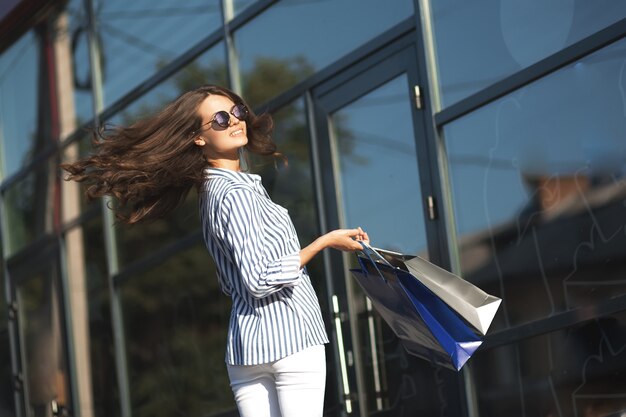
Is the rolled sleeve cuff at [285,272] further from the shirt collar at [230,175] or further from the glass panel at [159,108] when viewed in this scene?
the glass panel at [159,108]

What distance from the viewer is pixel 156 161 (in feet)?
12.6

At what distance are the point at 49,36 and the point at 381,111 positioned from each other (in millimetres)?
4832

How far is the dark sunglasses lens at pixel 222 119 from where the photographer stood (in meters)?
3.80

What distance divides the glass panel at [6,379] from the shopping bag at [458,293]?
787 centimetres

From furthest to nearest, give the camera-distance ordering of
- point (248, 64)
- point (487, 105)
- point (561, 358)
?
point (248, 64) → point (487, 105) → point (561, 358)

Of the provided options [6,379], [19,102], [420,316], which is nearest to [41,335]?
[6,379]

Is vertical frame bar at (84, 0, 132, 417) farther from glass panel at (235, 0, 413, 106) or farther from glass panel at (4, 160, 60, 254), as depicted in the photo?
glass panel at (235, 0, 413, 106)

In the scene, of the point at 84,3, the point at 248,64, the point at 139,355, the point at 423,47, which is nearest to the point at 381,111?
the point at 423,47

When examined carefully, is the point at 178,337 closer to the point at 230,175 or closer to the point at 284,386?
the point at 230,175

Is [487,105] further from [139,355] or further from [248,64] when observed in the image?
[139,355]

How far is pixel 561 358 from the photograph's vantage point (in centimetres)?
517

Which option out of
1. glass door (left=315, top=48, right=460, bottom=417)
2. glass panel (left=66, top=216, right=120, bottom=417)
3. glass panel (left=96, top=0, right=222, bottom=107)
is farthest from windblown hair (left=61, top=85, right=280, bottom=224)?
glass panel (left=66, top=216, right=120, bottom=417)

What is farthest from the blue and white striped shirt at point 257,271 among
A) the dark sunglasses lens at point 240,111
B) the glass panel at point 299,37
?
the glass panel at point 299,37

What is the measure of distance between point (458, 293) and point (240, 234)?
0.66m
